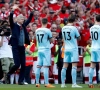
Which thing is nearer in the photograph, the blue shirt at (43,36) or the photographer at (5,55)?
the blue shirt at (43,36)

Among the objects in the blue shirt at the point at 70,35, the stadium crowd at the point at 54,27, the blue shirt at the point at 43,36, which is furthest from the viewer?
the stadium crowd at the point at 54,27

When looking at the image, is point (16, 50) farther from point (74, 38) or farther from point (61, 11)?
point (61, 11)

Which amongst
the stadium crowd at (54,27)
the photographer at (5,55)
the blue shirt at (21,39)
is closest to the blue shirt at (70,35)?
the blue shirt at (21,39)

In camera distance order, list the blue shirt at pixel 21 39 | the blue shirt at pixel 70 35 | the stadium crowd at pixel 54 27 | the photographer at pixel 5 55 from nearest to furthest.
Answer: the blue shirt at pixel 70 35, the blue shirt at pixel 21 39, the photographer at pixel 5 55, the stadium crowd at pixel 54 27

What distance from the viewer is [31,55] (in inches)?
878

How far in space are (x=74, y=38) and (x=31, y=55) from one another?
13.7 ft

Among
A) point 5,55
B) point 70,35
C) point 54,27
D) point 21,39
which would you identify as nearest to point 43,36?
point 70,35

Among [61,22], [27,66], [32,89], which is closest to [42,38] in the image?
[32,89]

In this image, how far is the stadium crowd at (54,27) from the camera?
2203cm

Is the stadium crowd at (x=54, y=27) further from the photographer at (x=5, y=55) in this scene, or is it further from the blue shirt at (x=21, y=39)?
the blue shirt at (x=21, y=39)

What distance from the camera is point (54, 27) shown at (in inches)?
918

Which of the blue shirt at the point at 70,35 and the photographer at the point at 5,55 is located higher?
the blue shirt at the point at 70,35

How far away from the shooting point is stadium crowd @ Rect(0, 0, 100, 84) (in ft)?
72.3

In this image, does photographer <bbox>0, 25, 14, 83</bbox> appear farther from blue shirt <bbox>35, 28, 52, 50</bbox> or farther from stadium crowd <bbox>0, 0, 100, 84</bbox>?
blue shirt <bbox>35, 28, 52, 50</bbox>
